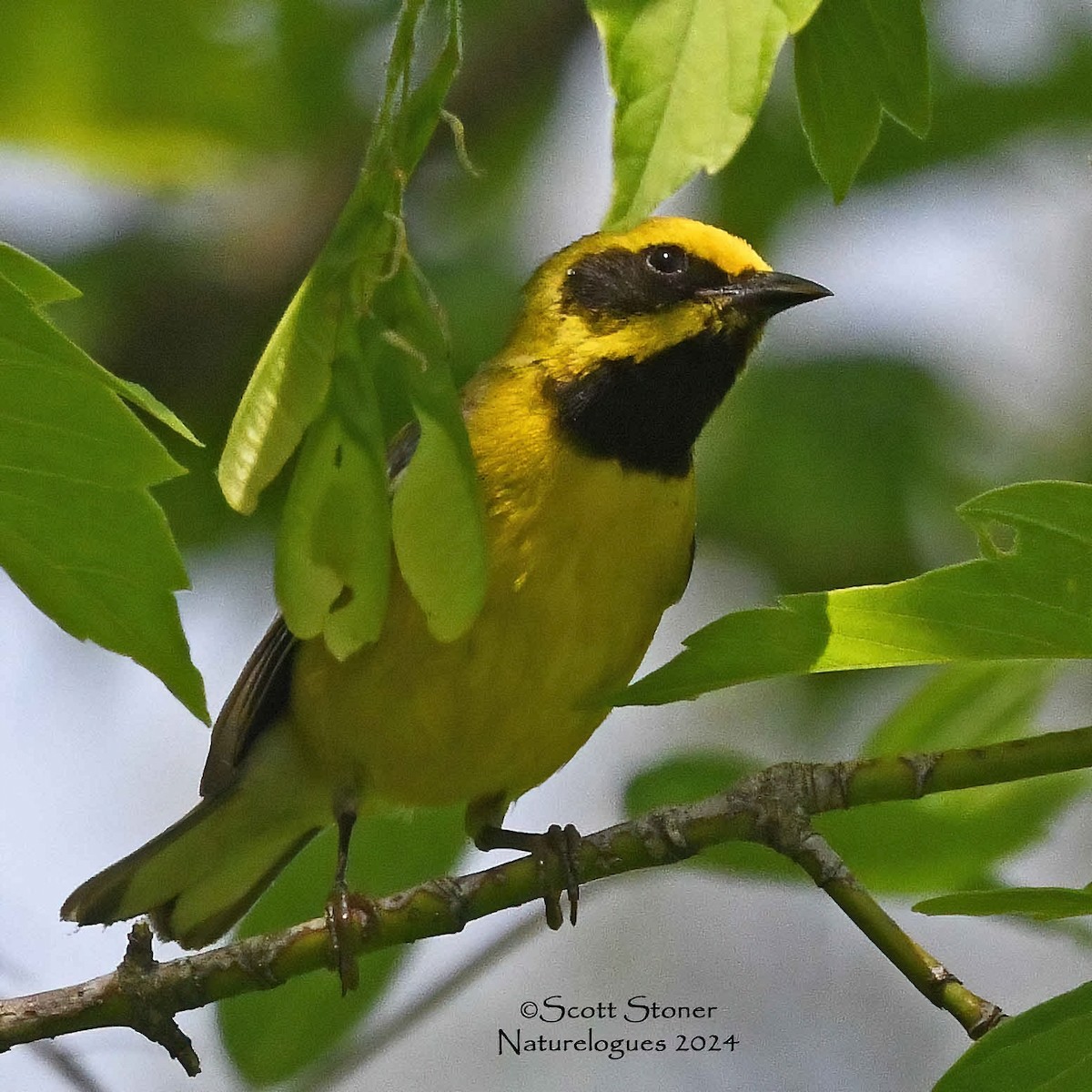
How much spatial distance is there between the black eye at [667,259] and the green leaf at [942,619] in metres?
2.37

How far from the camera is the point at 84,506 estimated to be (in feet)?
6.79

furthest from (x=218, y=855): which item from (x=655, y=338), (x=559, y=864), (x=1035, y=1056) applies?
(x=1035, y=1056)

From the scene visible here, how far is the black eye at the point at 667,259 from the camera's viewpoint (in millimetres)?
4434

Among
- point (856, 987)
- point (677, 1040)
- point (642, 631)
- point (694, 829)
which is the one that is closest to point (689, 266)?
point (642, 631)

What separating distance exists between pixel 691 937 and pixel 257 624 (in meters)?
3.65

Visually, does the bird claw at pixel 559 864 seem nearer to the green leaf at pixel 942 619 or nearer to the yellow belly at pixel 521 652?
the yellow belly at pixel 521 652

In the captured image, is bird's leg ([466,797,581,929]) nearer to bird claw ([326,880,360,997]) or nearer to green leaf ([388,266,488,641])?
bird claw ([326,880,360,997])

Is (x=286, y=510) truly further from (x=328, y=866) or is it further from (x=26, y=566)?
(x=328, y=866)

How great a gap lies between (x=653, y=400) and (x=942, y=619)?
2.23 metres

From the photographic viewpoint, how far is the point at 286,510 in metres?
1.76

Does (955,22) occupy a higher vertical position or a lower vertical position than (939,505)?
higher

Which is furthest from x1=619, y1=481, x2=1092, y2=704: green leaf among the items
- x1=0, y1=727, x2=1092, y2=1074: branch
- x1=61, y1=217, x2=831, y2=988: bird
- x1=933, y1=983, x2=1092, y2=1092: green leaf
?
x1=61, y1=217, x2=831, y2=988: bird

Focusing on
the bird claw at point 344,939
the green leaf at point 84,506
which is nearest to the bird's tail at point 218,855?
the bird claw at point 344,939

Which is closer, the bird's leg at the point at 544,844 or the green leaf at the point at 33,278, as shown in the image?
the green leaf at the point at 33,278
